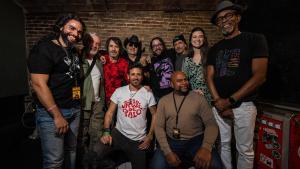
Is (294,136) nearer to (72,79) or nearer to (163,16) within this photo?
(72,79)

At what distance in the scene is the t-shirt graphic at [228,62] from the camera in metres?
2.65

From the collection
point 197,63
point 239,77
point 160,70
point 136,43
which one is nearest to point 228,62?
point 239,77

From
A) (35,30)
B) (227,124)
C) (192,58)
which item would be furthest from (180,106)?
(35,30)

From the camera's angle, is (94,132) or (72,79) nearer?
(72,79)

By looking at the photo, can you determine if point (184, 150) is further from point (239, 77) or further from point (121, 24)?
point (121, 24)

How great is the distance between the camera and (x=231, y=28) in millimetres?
2707

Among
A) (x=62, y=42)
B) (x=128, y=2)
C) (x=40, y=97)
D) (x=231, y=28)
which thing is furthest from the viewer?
(x=128, y=2)

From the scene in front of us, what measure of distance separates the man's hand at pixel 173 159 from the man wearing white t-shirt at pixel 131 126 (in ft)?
1.59

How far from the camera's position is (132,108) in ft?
10.2

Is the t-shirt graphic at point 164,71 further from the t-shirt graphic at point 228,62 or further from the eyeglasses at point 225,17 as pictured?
the eyeglasses at point 225,17

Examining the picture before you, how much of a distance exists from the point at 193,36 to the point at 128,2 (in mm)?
2348

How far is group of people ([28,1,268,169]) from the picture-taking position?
229cm

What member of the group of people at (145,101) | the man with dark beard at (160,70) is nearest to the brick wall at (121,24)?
the man with dark beard at (160,70)

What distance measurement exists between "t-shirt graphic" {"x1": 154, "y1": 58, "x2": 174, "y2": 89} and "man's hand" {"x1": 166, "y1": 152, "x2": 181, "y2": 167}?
139 centimetres
